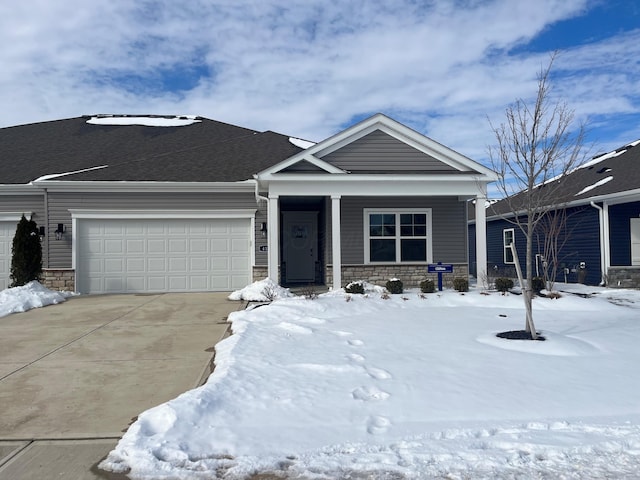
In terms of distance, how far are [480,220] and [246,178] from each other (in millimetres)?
6444

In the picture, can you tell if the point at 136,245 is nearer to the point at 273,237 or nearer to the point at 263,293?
the point at 273,237

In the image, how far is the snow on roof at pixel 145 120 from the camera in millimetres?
18844

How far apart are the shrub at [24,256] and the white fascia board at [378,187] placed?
252 inches

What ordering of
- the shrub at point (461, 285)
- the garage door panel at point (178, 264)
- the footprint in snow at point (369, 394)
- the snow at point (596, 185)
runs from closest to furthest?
the footprint in snow at point (369, 394) → the shrub at point (461, 285) → the garage door panel at point (178, 264) → the snow at point (596, 185)

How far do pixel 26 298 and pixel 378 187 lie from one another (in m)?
8.54

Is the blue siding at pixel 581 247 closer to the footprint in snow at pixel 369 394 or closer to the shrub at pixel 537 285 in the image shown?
the shrub at pixel 537 285

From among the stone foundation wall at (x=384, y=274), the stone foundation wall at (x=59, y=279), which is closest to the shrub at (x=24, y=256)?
the stone foundation wall at (x=59, y=279)

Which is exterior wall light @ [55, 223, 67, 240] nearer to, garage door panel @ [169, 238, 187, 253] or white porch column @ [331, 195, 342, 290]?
garage door panel @ [169, 238, 187, 253]

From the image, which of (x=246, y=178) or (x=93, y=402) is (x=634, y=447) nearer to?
(x=93, y=402)

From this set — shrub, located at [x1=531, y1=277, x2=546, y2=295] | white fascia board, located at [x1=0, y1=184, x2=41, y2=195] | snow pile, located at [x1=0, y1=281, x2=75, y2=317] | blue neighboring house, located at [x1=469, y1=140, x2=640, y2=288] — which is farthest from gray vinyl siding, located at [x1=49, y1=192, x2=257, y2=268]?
blue neighboring house, located at [x1=469, y1=140, x2=640, y2=288]

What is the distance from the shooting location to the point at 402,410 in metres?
4.23

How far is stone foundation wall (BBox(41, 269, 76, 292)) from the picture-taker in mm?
13398

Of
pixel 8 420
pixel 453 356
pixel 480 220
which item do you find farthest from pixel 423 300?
pixel 8 420

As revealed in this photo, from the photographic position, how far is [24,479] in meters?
3.18
